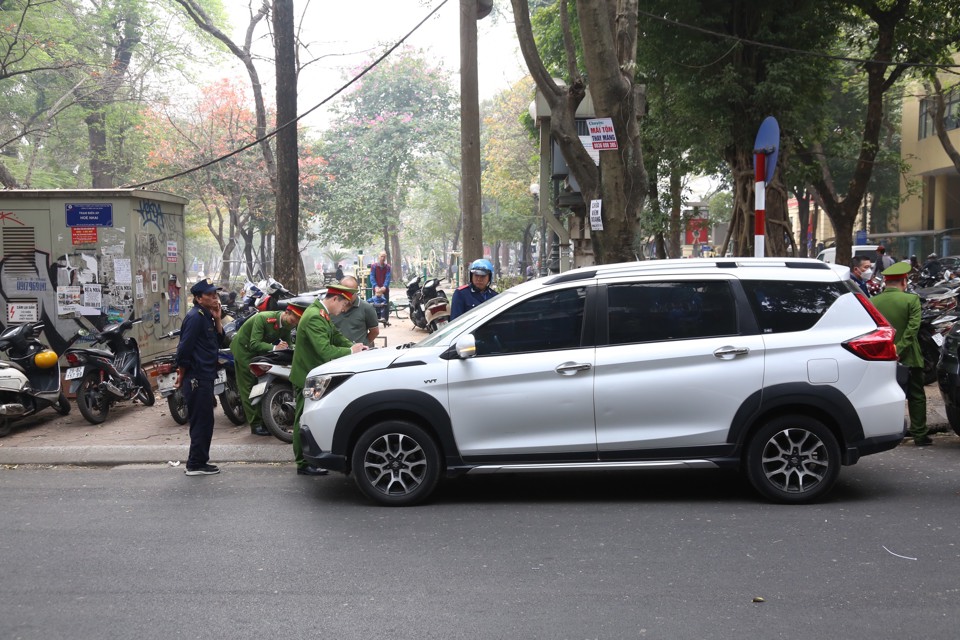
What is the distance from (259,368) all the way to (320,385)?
243cm

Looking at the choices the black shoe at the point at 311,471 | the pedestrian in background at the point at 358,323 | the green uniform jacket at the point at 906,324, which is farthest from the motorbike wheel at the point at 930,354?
the black shoe at the point at 311,471

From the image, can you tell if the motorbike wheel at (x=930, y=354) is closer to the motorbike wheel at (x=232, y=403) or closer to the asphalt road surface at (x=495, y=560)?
the asphalt road surface at (x=495, y=560)

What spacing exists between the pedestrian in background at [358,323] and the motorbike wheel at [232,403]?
1.38 metres

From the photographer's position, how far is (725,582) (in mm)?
5164

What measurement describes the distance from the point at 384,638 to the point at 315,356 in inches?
153

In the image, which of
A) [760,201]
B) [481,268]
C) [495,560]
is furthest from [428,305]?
[495,560]

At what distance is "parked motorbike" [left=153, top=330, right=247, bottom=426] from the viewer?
10195 millimetres

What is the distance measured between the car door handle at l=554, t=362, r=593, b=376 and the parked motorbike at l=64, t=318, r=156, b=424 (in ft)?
20.5

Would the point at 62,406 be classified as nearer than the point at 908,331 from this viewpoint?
No

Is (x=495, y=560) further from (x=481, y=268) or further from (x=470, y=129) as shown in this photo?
(x=470, y=129)

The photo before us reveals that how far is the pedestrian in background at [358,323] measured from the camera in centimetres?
1019

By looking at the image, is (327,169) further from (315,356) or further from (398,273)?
(315,356)

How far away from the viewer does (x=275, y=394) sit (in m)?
9.52

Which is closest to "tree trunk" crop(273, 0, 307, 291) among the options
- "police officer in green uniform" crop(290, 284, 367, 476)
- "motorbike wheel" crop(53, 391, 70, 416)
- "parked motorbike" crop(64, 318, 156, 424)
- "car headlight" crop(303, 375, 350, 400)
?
"parked motorbike" crop(64, 318, 156, 424)
